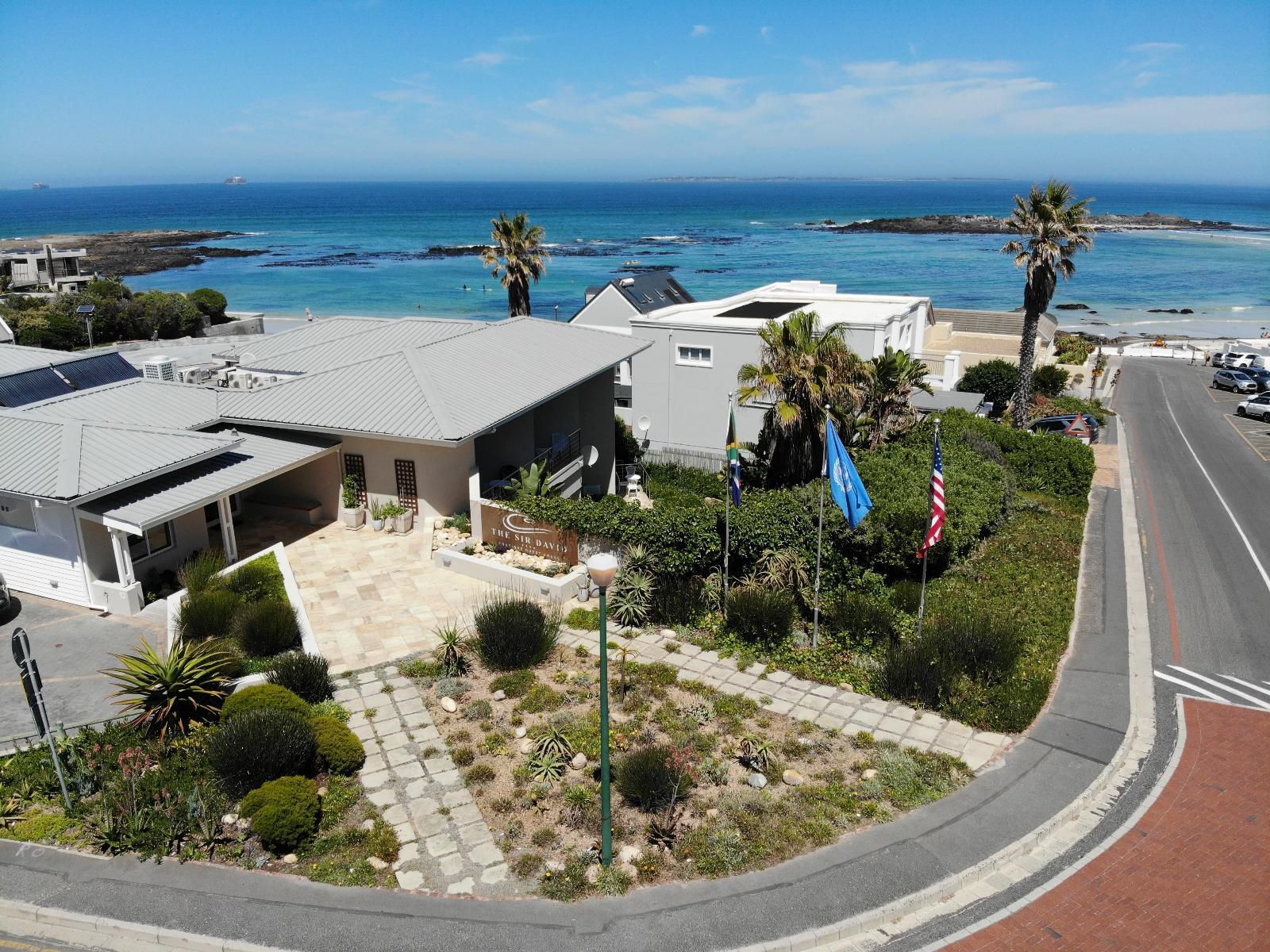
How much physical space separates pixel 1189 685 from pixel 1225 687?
614 millimetres

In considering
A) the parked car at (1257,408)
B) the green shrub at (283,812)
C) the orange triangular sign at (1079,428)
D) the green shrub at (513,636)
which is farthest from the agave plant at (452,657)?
the parked car at (1257,408)

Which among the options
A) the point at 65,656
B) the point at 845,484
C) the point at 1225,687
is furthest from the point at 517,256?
the point at 1225,687

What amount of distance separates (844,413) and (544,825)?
50.9ft

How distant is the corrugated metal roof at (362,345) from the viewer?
2398 cm

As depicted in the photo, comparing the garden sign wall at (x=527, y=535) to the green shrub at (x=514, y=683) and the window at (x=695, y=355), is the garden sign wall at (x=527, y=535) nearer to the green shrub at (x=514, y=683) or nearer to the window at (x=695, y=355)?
the green shrub at (x=514, y=683)

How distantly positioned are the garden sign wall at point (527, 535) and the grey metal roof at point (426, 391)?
1.99 meters

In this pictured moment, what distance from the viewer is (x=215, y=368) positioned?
24.1 meters

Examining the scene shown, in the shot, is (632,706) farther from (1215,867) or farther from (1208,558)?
(1208,558)

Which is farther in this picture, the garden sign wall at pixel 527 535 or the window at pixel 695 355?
the window at pixel 695 355

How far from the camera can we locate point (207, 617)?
15414 millimetres

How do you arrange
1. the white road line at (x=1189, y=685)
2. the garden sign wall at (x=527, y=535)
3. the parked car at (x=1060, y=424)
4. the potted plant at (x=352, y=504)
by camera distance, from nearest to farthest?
1. the white road line at (x=1189, y=685)
2. the garden sign wall at (x=527, y=535)
3. the potted plant at (x=352, y=504)
4. the parked car at (x=1060, y=424)

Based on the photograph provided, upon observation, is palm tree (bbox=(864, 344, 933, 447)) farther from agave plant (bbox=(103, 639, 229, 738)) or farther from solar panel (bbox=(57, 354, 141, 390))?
solar panel (bbox=(57, 354, 141, 390))

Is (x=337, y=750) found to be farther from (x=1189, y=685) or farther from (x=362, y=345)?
(x=362, y=345)

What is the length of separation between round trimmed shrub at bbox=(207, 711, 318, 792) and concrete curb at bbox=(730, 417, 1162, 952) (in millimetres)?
6444
